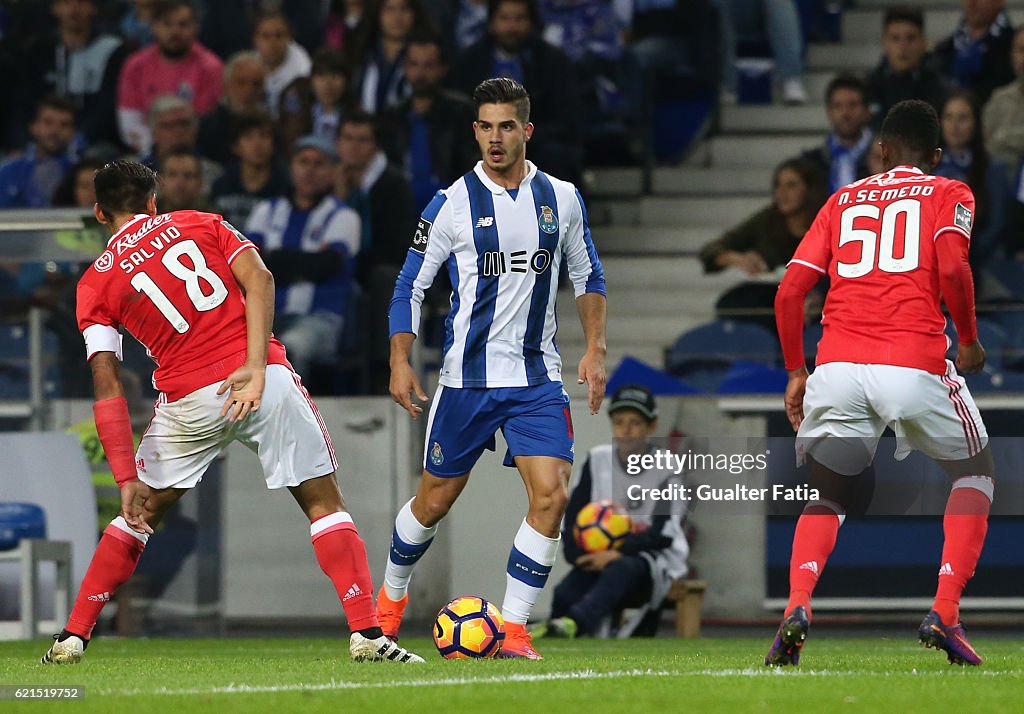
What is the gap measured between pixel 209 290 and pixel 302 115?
7716mm

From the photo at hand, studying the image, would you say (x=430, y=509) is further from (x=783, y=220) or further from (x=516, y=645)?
(x=783, y=220)

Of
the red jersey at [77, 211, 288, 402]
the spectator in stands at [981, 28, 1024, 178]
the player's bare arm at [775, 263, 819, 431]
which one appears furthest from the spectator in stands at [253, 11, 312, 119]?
the player's bare arm at [775, 263, 819, 431]

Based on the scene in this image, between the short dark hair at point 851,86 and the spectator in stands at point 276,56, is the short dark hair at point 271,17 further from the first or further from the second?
the short dark hair at point 851,86

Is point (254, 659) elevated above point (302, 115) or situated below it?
below

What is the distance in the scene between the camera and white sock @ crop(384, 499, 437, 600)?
25.7 feet

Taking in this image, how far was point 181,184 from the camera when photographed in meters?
12.9

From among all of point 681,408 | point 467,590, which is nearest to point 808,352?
point 681,408

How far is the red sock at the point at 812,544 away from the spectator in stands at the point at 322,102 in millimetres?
8368

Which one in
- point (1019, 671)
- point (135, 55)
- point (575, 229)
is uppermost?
point (135, 55)

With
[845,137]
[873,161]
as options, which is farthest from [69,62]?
[873,161]

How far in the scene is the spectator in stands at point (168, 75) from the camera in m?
15.2

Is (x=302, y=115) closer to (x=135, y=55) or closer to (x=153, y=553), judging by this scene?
(x=135, y=55)

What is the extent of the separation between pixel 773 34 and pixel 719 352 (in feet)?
14.8

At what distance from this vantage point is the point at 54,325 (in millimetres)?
11203
